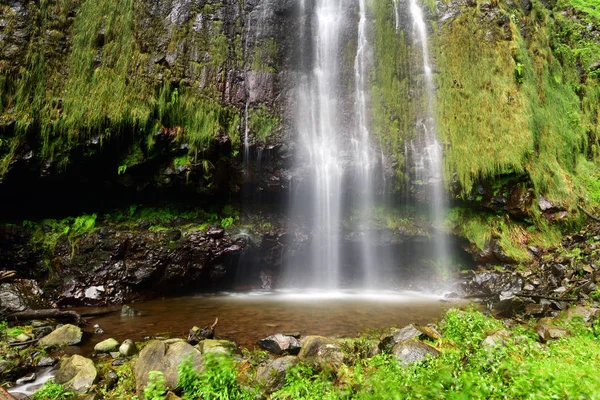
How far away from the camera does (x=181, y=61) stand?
1237cm

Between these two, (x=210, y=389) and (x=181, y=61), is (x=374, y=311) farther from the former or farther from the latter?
(x=181, y=61)

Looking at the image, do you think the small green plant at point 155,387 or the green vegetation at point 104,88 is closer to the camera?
the small green plant at point 155,387

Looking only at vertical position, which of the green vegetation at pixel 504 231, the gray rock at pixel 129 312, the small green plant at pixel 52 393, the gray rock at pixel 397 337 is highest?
the green vegetation at pixel 504 231

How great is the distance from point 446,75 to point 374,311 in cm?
1007

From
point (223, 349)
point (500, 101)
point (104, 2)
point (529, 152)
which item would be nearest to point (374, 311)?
point (223, 349)

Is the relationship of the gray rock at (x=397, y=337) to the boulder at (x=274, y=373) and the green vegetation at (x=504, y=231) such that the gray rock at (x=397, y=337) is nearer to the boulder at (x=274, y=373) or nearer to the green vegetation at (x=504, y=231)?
the boulder at (x=274, y=373)

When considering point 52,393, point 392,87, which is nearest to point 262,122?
point 392,87

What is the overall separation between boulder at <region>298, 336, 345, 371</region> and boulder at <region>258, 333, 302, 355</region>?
1.73ft

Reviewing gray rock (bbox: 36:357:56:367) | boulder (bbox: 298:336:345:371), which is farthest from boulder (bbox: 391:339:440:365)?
gray rock (bbox: 36:357:56:367)

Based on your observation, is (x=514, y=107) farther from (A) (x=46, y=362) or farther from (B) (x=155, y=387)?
(A) (x=46, y=362)

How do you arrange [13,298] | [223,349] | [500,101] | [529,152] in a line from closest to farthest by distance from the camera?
[223,349], [13,298], [529,152], [500,101]

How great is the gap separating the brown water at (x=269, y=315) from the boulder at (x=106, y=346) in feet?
0.89

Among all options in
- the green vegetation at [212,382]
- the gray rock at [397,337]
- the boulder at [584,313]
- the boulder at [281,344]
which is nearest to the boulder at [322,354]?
the boulder at [281,344]

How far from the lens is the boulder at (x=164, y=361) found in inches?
162
